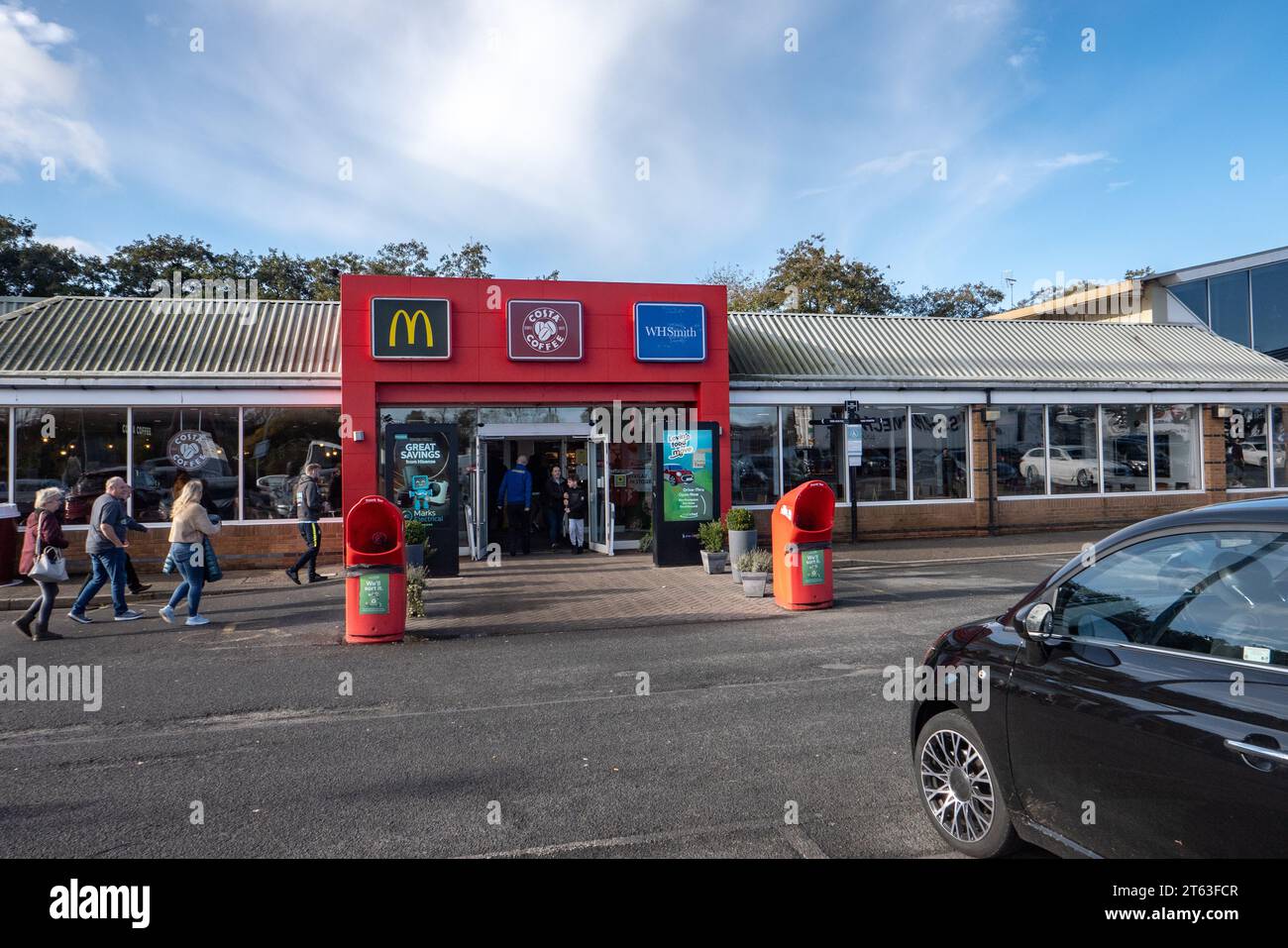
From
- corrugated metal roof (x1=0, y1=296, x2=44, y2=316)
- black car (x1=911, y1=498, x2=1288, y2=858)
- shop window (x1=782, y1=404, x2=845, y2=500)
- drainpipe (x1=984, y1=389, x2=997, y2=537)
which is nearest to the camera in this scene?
black car (x1=911, y1=498, x2=1288, y2=858)

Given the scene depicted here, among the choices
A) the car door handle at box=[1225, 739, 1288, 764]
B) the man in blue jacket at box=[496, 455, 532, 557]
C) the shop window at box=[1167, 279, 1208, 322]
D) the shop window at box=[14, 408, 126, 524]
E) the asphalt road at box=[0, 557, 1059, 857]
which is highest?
the shop window at box=[1167, 279, 1208, 322]

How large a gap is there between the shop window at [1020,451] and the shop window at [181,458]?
50.3 ft

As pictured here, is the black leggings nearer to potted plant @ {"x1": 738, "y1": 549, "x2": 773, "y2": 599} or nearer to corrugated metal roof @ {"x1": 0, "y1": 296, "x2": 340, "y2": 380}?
corrugated metal roof @ {"x1": 0, "y1": 296, "x2": 340, "y2": 380}

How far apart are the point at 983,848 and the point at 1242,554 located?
5.25ft

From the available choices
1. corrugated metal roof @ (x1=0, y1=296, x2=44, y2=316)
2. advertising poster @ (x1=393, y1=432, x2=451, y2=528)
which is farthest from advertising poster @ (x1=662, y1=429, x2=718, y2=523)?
corrugated metal roof @ (x1=0, y1=296, x2=44, y2=316)

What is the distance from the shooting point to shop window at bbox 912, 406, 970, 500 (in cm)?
1791

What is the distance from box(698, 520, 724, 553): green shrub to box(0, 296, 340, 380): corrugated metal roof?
720 centimetres

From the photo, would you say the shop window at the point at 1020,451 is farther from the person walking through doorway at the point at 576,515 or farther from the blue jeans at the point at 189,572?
the blue jeans at the point at 189,572

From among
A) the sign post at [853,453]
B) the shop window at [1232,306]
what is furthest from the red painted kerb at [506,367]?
the shop window at [1232,306]

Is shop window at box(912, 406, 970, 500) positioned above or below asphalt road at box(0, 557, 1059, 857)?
above

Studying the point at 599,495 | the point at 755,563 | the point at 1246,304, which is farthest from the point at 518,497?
the point at 1246,304

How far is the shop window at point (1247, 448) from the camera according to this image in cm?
2022

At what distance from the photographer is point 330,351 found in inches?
648
